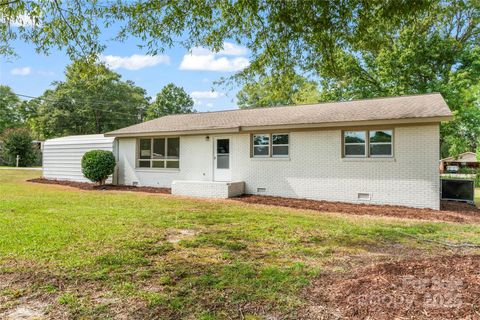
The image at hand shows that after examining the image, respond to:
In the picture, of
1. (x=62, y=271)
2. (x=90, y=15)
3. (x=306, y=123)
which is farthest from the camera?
(x=306, y=123)

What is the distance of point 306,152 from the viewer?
11.4 metres

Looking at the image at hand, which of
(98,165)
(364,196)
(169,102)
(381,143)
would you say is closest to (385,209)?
(364,196)

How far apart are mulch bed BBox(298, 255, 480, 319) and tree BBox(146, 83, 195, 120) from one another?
44.4 meters

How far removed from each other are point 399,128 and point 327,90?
45.8ft

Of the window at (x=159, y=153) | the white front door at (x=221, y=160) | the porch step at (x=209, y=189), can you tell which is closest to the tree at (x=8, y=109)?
the window at (x=159, y=153)

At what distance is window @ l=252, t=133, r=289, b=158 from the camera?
11961mm

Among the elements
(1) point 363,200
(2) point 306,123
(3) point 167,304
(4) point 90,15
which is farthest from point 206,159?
(3) point 167,304

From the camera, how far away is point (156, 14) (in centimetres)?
586

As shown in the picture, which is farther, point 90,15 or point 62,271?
point 90,15

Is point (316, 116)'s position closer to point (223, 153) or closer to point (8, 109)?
point (223, 153)

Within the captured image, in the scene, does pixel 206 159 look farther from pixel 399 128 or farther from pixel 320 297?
pixel 320 297

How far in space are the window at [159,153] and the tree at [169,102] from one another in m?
31.6

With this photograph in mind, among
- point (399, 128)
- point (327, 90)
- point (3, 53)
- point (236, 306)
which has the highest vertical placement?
point (327, 90)

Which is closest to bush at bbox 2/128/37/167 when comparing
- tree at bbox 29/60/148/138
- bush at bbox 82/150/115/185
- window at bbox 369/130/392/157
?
tree at bbox 29/60/148/138
